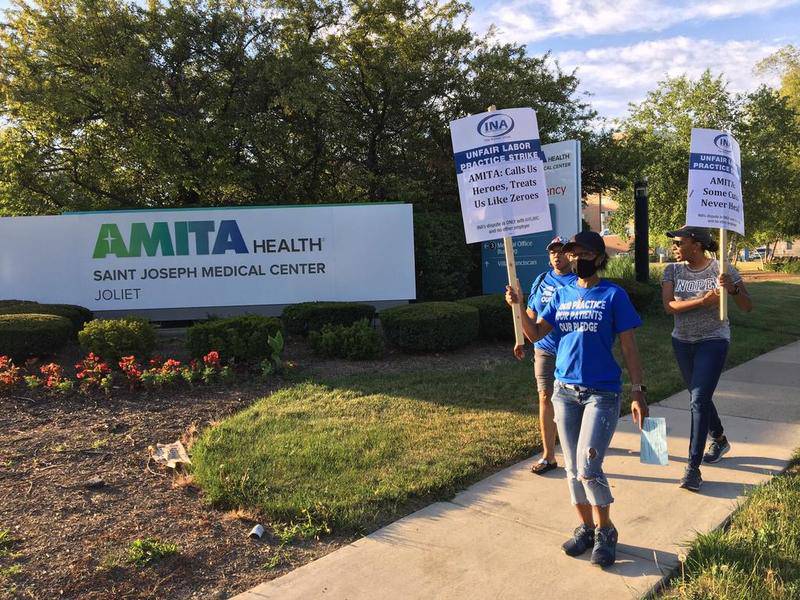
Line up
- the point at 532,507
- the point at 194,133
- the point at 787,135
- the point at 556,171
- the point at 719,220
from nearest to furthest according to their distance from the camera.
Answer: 1. the point at 532,507
2. the point at 719,220
3. the point at 556,171
4. the point at 194,133
5. the point at 787,135

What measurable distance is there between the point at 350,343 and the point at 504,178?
4185 mm

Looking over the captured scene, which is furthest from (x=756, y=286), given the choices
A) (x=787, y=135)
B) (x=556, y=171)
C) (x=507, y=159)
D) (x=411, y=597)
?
(x=411, y=597)

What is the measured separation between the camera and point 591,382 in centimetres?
305

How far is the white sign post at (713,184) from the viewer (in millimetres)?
4645

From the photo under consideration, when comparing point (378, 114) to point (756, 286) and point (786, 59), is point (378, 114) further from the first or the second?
point (786, 59)

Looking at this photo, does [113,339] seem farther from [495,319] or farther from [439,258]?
[439,258]

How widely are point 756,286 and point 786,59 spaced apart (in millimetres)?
19740

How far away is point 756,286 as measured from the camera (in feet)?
61.7

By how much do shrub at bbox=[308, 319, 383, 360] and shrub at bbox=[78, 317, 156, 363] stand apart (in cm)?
216

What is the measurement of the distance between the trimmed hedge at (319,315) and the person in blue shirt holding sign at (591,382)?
5.64 m

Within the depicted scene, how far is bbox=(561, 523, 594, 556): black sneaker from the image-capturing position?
3.22 metres

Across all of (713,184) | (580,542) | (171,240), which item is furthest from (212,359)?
(713,184)

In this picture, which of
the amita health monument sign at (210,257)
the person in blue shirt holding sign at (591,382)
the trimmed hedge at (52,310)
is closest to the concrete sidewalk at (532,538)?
the person in blue shirt holding sign at (591,382)

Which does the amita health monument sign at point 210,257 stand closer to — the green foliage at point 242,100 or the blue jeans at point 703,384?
the green foliage at point 242,100
